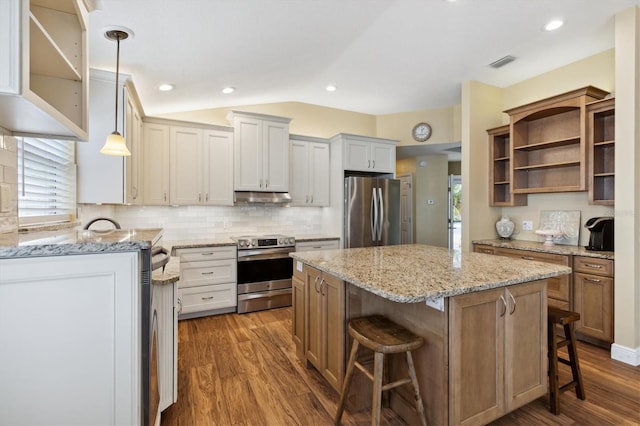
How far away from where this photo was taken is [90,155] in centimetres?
250

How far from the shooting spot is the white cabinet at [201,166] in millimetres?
3736

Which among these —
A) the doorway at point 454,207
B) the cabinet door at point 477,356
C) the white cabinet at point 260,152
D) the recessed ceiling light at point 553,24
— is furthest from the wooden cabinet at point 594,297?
the doorway at point 454,207

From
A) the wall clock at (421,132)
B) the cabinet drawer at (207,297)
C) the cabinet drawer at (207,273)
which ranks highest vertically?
the wall clock at (421,132)

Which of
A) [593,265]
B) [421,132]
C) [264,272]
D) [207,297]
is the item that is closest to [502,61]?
[421,132]

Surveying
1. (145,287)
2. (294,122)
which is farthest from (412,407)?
(294,122)

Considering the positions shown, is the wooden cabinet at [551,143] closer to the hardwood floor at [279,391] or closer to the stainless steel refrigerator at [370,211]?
the stainless steel refrigerator at [370,211]

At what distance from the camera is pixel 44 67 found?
1.49 m

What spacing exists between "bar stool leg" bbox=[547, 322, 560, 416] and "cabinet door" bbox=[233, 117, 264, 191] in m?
3.31

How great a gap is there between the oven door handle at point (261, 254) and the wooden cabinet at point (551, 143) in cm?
295

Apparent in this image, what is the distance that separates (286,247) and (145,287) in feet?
8.85

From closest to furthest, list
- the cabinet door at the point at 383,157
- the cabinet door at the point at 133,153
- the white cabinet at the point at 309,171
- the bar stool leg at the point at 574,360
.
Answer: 1. the bar stool leg at the point at 574,360
2. the cabinet door at the point at 133,153
3. the white cabinet at the point at 309,171
4. the cabinet door at the point at 383,157

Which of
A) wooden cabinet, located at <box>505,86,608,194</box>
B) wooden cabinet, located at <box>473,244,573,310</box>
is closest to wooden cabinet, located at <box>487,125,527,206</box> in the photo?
wooden cabinet, located at <box>505,86,608,194</box>

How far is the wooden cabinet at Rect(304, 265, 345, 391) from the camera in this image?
192 centimetres

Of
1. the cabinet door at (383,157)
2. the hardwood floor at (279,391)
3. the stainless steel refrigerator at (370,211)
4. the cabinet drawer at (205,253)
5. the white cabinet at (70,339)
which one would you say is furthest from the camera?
the cabinet door at (383,157)
